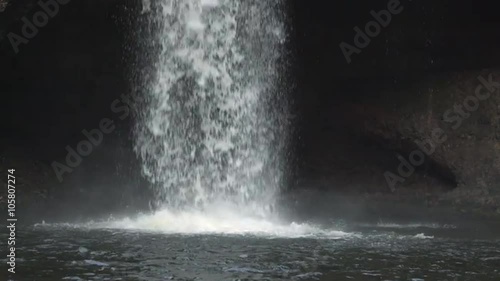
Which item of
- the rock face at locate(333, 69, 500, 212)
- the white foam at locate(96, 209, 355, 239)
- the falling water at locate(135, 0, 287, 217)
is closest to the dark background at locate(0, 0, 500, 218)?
the rock face at locate(333, 69, 500, 212)

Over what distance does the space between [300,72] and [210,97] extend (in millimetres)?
2028

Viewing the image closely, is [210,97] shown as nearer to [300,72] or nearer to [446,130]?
[300,72]

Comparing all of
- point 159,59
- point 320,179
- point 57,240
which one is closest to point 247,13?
point 159,59

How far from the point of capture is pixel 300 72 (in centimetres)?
1274

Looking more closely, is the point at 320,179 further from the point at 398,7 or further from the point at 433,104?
the point at 398,7

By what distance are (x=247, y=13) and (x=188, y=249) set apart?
20.3ft

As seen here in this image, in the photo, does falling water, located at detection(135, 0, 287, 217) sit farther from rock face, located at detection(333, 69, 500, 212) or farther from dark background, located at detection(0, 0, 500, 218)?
rock face, located at detection(333, 69, 500, 212)

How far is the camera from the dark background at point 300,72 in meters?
11.7

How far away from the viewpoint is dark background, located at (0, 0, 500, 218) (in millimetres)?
11703

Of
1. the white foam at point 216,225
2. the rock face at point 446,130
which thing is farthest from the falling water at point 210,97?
the rock face at point 446,130

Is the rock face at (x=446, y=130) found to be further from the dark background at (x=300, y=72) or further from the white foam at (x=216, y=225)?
the white foam at (x=216, y=225)

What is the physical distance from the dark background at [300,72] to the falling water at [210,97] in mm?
597

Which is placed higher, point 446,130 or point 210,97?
point 210,97

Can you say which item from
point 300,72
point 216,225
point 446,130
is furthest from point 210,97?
point 446,130
